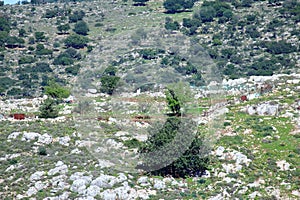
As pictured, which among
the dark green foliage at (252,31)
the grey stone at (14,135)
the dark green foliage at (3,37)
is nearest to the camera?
the grey stone at (14,135)

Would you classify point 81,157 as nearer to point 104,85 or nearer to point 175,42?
point 175,42

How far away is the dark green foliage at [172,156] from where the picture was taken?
52.9 meters

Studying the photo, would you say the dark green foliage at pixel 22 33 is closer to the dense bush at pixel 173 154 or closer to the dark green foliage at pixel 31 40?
the dark green foliage at pixel 31 40

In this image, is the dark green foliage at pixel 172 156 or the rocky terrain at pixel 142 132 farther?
the dark green foliage at pixel 172 156

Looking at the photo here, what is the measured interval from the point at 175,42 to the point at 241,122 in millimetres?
6963

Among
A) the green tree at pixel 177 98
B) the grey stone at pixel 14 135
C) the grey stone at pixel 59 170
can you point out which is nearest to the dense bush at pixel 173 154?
the green tree at pixel 177 98

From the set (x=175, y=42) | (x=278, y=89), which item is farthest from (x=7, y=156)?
(x=278, y=89)

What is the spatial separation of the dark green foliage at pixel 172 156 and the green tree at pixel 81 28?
232 ft

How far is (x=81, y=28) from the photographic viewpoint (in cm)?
12362

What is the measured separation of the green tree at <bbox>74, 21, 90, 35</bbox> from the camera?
123m

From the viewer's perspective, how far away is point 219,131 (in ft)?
196

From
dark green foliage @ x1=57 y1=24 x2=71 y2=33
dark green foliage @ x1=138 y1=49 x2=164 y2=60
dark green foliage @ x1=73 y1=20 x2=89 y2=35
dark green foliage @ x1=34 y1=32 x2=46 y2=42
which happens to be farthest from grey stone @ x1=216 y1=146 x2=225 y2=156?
dark green foliage @ x1=57 y1=24 x2=71 y2=33

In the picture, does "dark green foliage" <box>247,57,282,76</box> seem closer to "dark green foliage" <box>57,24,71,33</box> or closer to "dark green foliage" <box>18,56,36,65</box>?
"dark green foliage" <box>18,56,36,65</box>

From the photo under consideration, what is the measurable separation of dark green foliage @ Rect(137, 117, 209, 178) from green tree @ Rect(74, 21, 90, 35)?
70711 millimetres
